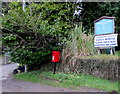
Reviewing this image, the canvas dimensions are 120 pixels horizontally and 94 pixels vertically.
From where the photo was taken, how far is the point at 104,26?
18.5ft

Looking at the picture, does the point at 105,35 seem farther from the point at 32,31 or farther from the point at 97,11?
the point at 32,31

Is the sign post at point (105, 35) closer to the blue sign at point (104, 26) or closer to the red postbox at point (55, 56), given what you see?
the blue sign at point (104, 26)

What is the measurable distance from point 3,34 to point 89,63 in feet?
13.8

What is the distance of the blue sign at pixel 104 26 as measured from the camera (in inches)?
212

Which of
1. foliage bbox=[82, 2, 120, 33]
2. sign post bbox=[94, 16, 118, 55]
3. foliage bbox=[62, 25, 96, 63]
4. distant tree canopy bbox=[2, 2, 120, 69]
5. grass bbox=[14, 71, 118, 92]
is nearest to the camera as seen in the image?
grass bbox=[14, 71, 118, 92]

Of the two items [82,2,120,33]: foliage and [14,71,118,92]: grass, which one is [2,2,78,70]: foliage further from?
[82,2,120,33]: foliage

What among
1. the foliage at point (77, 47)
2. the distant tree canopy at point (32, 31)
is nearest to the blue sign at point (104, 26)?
the foliage at point (77, 47)

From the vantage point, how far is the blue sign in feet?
17.7

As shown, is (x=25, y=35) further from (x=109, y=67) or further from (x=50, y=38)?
(x=109, y=67)

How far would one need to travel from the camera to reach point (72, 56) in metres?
5.57

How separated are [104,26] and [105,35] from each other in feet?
1.58

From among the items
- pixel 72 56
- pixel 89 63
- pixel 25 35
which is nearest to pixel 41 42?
pixel 25 35

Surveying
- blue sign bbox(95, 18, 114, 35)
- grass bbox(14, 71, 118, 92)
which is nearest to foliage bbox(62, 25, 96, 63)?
blue sign bbox(95, 18, 114, 35)

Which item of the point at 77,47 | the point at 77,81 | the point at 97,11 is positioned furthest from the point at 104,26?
the point at 77,81
